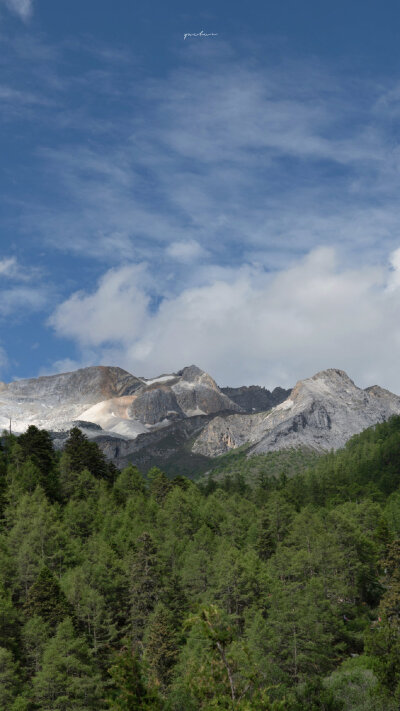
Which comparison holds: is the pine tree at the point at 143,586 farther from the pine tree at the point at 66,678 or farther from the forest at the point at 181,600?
the pine tree at the point at 66,678

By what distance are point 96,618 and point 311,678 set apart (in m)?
22.6

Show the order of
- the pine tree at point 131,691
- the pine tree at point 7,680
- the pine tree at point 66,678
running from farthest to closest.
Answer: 1. the pine tree at point 66,678
2. the pine tree at point 7,680
3. the pine tree at point 131,691

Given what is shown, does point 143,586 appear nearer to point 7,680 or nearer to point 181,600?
point 181,600

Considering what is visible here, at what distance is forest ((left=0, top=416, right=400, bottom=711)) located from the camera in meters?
54.1

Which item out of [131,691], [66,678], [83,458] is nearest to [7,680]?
[66,678]

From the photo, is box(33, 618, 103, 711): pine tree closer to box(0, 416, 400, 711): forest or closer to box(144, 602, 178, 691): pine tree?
box(0, 416, 400, 711): forest

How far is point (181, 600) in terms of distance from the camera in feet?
240

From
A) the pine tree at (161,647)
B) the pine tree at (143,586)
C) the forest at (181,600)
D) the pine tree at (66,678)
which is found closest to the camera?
the forest at (181,600)

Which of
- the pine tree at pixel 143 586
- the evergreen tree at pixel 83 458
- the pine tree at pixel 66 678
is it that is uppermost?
the evergreen tree at pixel 83 458

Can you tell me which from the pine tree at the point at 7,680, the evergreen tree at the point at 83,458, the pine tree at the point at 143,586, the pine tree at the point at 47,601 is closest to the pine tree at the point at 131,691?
the pine tree at the point at 7,680

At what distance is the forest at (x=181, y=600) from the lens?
177ft

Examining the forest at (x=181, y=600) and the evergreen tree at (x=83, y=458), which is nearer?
the forest at (x=181, y=600)

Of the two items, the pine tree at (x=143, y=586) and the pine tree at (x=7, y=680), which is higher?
the pine tree at (x=143, y=586)

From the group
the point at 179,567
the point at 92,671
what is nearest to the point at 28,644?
the point at 92,671
